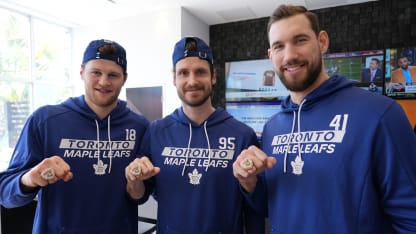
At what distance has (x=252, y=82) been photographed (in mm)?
3943

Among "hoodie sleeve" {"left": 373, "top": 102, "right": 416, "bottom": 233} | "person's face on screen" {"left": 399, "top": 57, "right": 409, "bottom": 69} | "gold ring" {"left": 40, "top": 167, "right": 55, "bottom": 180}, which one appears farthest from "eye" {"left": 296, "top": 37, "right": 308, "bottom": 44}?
"person's face on screen" {"left": 399, "top": 57, "right": 409, "bottom": 69}

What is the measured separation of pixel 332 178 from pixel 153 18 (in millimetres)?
3612

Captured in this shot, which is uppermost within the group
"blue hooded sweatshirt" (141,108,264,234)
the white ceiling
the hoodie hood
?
the white ceiling

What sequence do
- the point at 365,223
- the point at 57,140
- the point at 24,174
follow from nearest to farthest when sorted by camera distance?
the point at 365,223 → the point at 24,174 → the point at 57,140

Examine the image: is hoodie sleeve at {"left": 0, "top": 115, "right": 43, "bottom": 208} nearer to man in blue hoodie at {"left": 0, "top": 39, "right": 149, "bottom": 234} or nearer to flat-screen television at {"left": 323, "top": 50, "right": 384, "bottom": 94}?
man in blue hoodie at {"left": 0, "top": 39, "right": 149, "bottom": 234}

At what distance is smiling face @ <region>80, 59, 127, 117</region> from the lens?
1.21m

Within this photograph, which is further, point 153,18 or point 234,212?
point 153,18

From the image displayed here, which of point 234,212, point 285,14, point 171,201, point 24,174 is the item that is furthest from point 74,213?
point 285,14

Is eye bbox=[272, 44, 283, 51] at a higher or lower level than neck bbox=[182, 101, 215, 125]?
higher

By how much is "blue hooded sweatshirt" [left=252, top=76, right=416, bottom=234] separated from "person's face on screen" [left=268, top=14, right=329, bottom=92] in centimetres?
6

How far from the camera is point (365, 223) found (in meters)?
0.75

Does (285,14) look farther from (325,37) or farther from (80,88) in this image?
(80,88)

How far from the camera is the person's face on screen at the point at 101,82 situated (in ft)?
3.97

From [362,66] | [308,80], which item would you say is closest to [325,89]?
[308,80]
